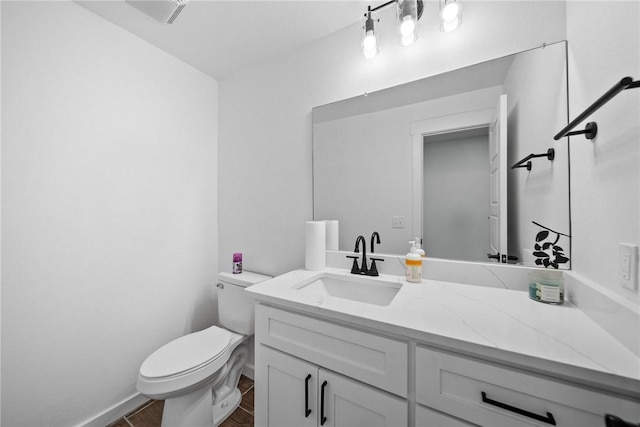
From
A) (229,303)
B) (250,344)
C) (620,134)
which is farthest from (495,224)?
(250,344)

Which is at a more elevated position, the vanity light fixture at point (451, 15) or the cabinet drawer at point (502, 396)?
the vanity light fixture at point (451, 15)

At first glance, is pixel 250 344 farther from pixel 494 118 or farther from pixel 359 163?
pixel 494 118

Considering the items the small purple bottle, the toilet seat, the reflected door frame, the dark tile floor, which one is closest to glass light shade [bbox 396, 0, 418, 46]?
the reflected door frame

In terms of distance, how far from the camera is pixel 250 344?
1.80 metres

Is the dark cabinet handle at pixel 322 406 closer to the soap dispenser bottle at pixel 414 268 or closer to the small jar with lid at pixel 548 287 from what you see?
the soap dispenser bottle at pixel 414 268

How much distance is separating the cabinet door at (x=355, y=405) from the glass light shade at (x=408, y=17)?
149 cm

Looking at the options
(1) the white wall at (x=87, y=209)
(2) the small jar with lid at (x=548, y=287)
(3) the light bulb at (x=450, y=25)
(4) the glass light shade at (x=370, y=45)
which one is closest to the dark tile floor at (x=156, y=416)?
(1) the white wall at (x=87, y=209)

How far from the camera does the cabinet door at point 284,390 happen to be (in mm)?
903

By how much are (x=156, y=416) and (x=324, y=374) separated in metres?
1.33

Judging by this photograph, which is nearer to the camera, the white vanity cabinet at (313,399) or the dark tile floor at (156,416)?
the white vanity cabinet at (313,399)

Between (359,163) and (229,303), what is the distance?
4.20 feet

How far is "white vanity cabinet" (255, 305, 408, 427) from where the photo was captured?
2.46 feet

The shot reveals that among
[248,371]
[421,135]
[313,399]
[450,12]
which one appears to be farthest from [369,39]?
[248,371]

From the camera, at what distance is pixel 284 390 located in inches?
38.2
